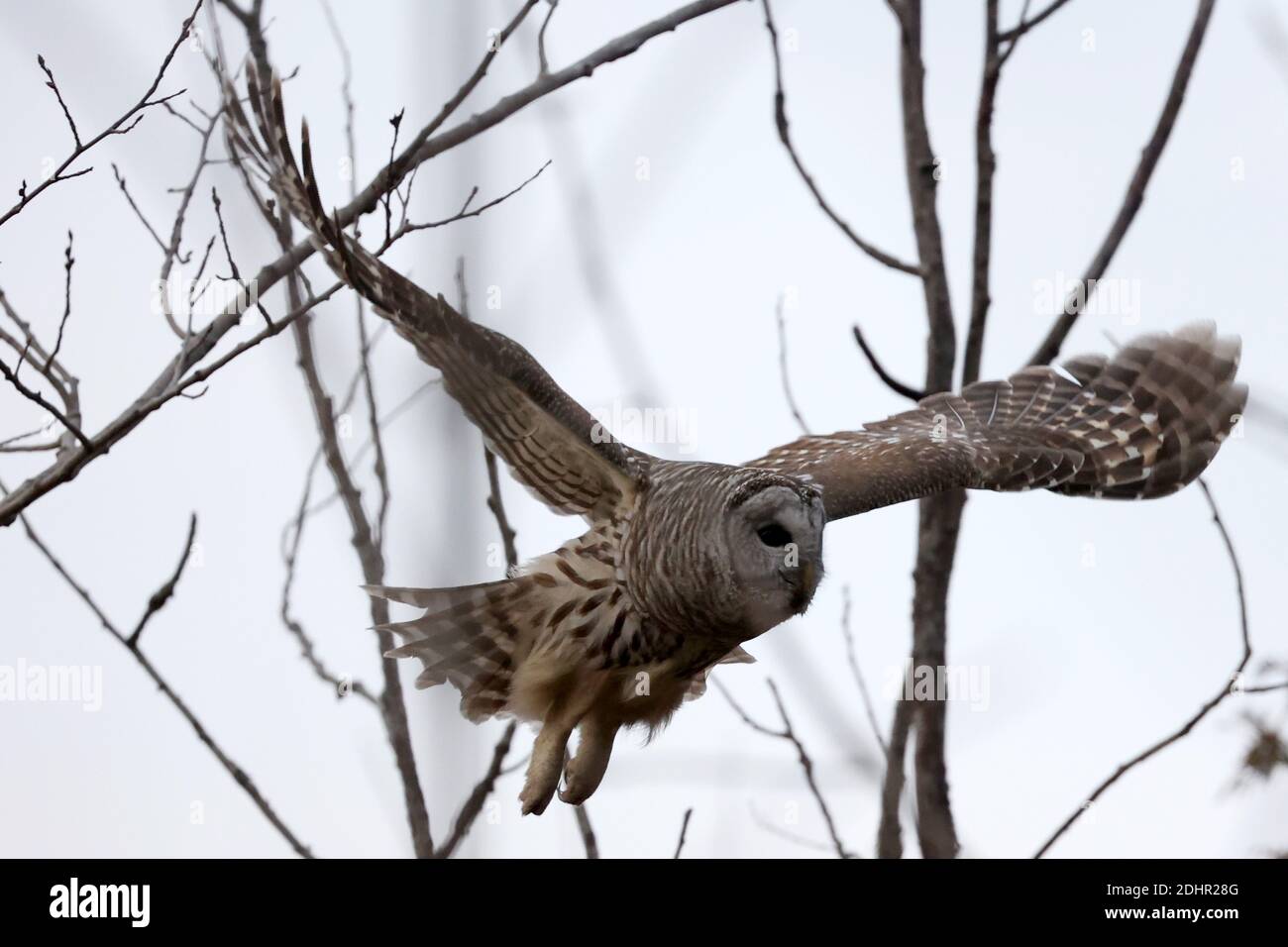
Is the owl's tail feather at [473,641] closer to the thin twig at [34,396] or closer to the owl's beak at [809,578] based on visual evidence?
the owl's beak at [809,578]

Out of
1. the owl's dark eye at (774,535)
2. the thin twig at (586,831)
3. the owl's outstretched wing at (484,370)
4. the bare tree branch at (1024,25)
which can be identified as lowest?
the thin twig at (586,831)

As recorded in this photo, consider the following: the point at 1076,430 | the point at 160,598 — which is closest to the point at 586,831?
the point at 160,598

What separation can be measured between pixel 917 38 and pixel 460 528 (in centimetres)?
502

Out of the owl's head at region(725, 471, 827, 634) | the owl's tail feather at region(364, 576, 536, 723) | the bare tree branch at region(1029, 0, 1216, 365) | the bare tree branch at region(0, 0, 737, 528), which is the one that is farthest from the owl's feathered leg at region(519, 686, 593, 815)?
the bare tree branch at region(1029, 0, 1216, 365)

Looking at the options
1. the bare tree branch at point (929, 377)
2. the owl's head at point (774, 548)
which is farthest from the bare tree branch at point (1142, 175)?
the owl's head at point (774, 548)

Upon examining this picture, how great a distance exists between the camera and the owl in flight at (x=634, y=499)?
467 cm

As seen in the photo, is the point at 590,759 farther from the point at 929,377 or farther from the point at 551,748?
the point at 929,377

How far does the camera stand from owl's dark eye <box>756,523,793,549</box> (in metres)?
4.74

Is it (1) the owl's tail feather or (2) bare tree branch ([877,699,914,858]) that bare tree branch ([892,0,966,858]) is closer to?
(2) bare tree branch ([877,699,914,858])

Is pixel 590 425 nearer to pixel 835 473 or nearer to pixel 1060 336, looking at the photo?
pixel 835 473

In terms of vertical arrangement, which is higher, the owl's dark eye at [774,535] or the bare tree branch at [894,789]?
the owl's dark eye at [774,535]

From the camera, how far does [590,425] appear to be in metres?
5.00

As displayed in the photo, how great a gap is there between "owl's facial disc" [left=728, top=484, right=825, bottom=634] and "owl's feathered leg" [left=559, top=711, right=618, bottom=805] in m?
1.00
